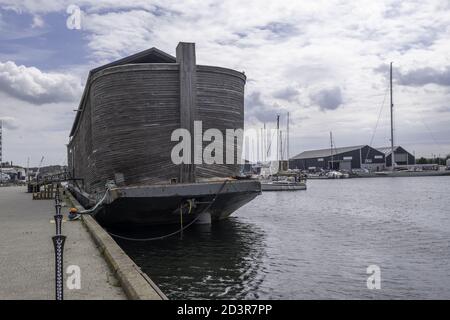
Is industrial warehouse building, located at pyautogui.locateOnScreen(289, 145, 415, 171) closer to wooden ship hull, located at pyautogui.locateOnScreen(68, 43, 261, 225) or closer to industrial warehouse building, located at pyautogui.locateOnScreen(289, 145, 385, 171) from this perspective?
industrial warehouse building, located at pyautogui.locateOnScreen(289, 145, 385, 171)

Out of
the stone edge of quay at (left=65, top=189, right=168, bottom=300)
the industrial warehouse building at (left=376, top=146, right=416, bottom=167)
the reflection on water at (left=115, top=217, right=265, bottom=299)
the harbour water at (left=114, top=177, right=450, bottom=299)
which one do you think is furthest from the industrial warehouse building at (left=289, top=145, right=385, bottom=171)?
the stone edge of quay at (left=65, top=189, right=168, bottom=300)

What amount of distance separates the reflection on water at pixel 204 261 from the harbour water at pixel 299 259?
21 mm

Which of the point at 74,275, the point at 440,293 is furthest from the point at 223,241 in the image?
the point at 74,275

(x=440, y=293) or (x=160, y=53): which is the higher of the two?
(x=160, y=53)

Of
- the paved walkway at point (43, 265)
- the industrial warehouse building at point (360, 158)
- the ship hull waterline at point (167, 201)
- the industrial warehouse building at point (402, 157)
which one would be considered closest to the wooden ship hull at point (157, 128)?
the ship hull waterline at point (167, 201)

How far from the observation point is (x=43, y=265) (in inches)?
334

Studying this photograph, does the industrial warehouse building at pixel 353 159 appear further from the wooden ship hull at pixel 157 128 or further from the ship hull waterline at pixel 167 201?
the ship hull waterline at pixel 167 201

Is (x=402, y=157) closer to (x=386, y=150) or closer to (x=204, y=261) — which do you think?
(x=386, y=150)

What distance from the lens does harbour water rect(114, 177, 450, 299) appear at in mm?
9844

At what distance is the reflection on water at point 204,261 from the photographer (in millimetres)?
9703
